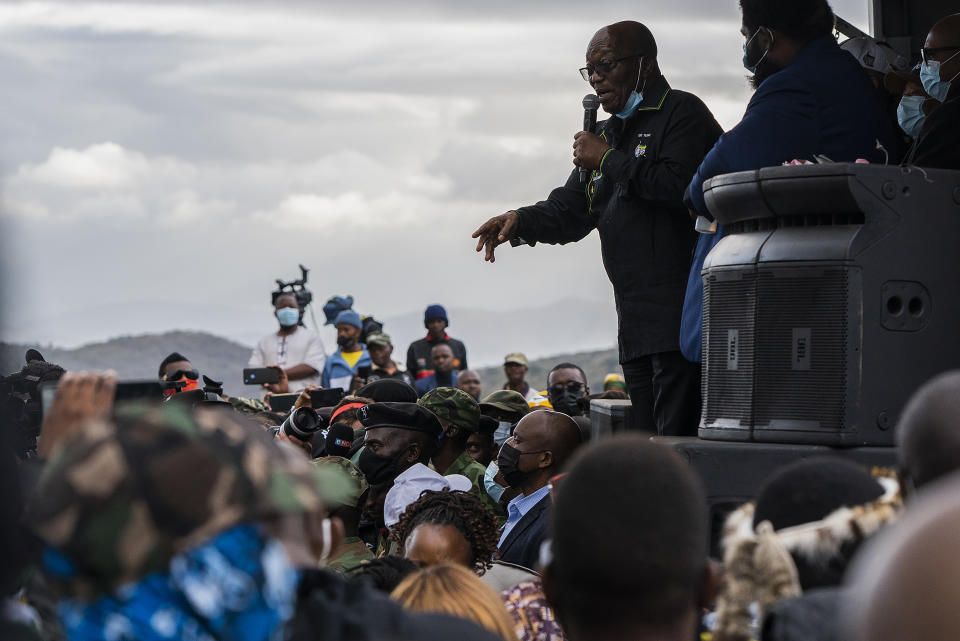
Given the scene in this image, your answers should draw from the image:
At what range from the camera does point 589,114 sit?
550cm

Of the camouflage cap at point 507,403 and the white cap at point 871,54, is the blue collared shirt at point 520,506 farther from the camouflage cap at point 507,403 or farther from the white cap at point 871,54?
the white cap at point 871,54

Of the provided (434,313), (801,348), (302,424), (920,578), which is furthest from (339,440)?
(434,313)

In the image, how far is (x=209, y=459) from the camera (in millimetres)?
1665

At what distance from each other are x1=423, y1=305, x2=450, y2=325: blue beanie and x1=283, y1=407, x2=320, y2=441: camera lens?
6.05 m

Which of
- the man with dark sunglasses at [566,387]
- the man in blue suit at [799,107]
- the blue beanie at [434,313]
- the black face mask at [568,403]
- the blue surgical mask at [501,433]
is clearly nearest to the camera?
the man in blue suit at [799,107]

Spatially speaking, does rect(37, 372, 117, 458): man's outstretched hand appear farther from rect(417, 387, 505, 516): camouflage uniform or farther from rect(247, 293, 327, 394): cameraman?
rect(247, 293, 327, 394): cameraman

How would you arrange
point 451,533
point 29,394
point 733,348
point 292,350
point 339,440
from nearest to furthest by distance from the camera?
point 733,348 < point 451,533 < point 29,394 < point 339,440 < point 292,350

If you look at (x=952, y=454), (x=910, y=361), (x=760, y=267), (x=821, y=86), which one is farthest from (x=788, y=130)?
(x=952, y=454)

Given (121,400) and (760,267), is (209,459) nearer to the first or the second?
(121,400)

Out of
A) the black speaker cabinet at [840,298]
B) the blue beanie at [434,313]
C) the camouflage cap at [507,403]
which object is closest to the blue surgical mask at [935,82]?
the black speaker cabinet at [840,298]

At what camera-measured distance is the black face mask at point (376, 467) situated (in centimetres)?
616

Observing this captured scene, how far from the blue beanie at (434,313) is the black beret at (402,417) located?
6413 millimetres

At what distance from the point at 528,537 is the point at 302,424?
6.44ft

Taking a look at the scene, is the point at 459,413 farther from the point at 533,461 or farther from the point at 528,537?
the point at 528,537
